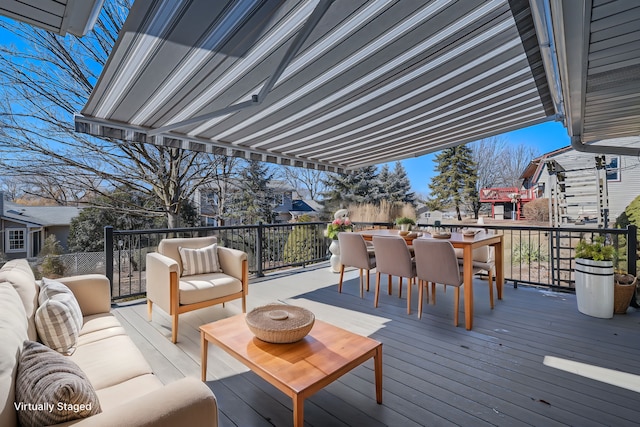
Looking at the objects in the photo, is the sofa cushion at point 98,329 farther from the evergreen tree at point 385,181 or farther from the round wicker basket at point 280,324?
the evergreen tree at point 385,181

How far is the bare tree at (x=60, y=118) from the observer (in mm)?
6512

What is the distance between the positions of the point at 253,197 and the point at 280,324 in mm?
10038

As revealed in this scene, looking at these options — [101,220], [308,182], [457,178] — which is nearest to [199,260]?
[101,220]

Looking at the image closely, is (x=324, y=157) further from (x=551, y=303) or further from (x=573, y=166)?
(x=573, y=166)

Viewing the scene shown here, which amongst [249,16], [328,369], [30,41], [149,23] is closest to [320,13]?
[249,16]

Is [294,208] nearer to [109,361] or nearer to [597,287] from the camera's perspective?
[597,287]

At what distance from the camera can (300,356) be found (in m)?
1.70

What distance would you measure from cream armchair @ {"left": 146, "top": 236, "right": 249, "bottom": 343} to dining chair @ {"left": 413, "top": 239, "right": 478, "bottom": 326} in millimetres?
1941

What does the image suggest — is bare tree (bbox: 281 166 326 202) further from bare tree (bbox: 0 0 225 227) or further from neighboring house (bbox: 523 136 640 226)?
neighboring house (bbox: 523 136 640 226)

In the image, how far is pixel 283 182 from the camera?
48.2 ft

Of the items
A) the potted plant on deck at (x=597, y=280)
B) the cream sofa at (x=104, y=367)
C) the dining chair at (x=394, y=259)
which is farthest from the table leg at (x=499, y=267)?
the cream sofa at (x=104, y=367)

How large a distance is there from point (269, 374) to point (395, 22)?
2233 mm

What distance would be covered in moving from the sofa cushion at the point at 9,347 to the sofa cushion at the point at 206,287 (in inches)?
60.2

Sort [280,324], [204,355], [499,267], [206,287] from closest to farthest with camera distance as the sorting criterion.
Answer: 1. [280,324]
2. [204,355]
3. [206,287]
4. [499,267]
